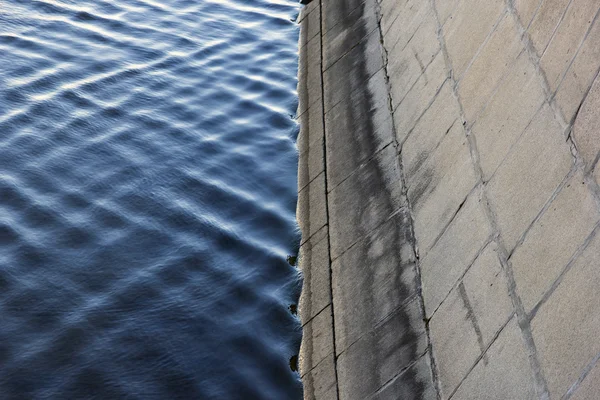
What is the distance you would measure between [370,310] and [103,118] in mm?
6037

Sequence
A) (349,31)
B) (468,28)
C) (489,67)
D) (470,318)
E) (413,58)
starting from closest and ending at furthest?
(470,318)
(489,67)
(468,28)
(413,58)
(349,31)

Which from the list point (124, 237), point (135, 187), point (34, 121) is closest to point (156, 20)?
point (34, 121)

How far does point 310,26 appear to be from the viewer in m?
15.7

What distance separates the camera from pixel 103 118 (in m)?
11.5

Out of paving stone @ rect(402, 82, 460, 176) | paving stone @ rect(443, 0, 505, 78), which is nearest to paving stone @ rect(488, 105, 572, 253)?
paving stone @ rect(402, 82, 460, 176)

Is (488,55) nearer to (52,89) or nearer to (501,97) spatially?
(501,97)

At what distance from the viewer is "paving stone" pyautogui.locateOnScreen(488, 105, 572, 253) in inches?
207

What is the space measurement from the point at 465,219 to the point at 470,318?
0.94 metres

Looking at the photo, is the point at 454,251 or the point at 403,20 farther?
the point at 403,20

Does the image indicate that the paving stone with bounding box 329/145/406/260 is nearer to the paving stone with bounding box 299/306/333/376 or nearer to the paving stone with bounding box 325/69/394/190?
the paving stone with bounding box 325/69/394/190

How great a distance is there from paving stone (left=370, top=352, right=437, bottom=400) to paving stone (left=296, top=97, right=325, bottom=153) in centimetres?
536

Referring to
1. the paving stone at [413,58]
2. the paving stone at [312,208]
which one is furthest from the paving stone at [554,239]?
the paving stone at [312,208]

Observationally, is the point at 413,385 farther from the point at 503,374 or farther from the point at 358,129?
the point at 358,129

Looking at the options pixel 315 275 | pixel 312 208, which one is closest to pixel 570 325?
pixel 315 275
